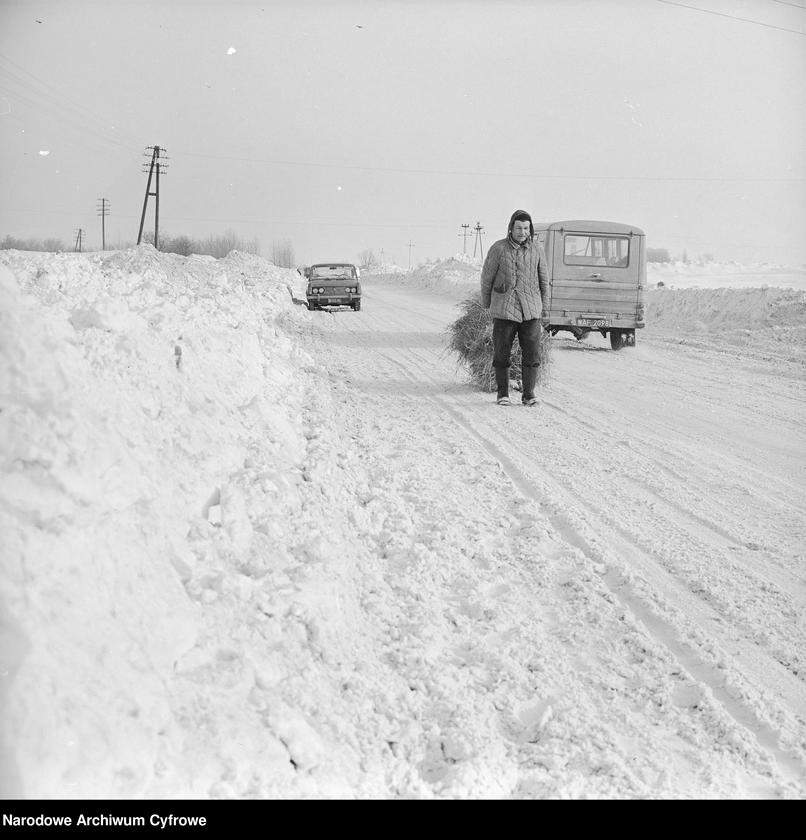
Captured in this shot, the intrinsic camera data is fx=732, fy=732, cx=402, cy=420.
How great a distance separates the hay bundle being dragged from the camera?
8.52 meters

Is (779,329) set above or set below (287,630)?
above

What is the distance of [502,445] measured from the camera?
19.9ft

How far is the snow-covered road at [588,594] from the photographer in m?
2.37

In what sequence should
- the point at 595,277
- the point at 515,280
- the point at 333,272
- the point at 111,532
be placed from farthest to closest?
the point at 333,272
the point at 595,277
the point at 515,280
the point at 111,532

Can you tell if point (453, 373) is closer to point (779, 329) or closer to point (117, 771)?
point (117, 771)

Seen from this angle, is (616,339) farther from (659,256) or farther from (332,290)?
(659,256)

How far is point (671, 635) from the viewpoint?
3.08m

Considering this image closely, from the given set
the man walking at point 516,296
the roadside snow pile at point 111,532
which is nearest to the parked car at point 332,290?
the man walking at point 516,296

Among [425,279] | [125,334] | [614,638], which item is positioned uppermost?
[425,279]

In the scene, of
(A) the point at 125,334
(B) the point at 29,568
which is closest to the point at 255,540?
(B) the point at 29,568

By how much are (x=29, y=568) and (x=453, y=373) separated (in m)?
7.91

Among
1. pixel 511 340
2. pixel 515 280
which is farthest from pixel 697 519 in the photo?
pixel 515 280

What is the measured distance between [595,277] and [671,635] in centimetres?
1190

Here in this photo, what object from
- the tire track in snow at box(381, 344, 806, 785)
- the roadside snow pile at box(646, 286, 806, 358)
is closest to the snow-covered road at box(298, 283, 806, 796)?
the tire track in snow at box(381, 344, 806, 785)
